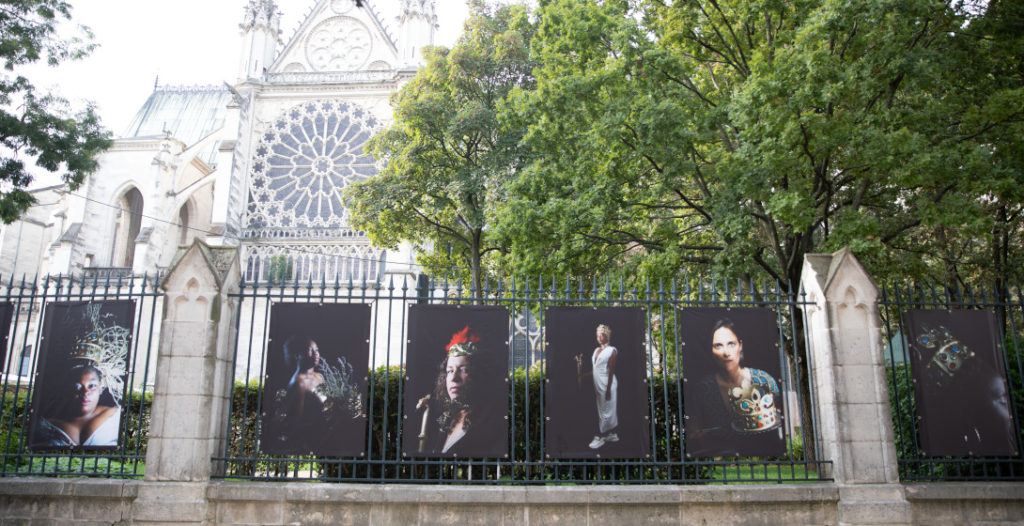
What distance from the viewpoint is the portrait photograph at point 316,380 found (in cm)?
679

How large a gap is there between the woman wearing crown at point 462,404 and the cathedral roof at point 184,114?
4024cm

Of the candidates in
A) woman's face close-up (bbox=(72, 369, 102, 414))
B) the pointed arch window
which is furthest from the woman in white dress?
the pointed arch window

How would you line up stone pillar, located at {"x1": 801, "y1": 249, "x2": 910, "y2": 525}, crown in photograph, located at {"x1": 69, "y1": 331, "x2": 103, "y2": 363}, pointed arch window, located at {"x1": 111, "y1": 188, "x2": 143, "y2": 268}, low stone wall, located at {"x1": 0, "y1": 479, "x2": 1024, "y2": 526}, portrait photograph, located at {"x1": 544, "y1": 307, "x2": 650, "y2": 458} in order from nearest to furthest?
low stone wall, located at {"x1": 0, "y1": 479, "x2": 1024, "y2": 526} < stone pillar, located at {"x1": 801, "y1": 249, "x2": 910, "y2": 525} < portrait photograph, located at {"x1": 544, "y1": 307, "x2": 650, "y2": 458} < crown in photograph, located at {"x1": 69, "y1": 331, "x2": 103, "y2": 363} < pointed arch window, located at {"x1": 111, "y1": 188, "x2": 143, "y2": 268}

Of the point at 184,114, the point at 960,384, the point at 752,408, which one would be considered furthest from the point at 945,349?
the point at 184,114

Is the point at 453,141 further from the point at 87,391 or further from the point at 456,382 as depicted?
the point at 87,391

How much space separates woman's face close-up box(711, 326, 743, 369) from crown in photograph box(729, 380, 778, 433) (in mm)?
244

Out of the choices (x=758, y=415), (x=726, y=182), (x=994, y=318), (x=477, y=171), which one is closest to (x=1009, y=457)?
(x=994, y=318)

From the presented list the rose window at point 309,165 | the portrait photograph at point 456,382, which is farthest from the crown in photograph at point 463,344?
the rose window at point 309,165

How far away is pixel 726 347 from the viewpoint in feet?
23.6

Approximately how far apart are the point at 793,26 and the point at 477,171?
7895 mm

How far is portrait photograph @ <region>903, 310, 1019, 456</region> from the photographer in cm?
706

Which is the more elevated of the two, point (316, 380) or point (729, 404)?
point (316, 380)

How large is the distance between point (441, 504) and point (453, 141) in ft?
39.3

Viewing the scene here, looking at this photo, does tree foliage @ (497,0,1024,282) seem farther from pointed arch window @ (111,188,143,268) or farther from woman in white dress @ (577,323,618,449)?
pointed arch window @ (111,188,143,268)
